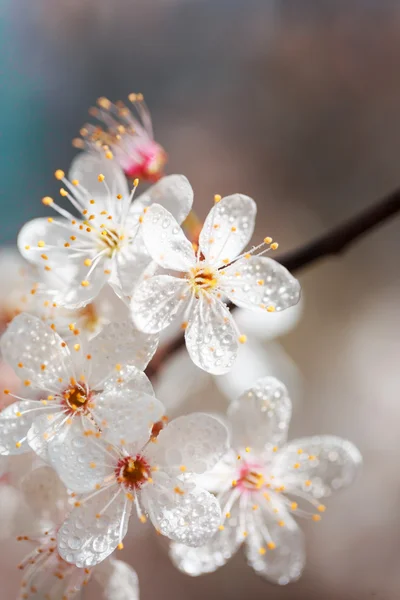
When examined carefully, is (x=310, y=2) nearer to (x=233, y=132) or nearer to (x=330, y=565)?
(x=233, y=132)

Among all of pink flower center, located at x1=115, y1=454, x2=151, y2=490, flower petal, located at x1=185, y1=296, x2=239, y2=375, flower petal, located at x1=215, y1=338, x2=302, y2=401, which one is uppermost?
flower petal, located at x1=185, y1=296, x2=239, y2=375

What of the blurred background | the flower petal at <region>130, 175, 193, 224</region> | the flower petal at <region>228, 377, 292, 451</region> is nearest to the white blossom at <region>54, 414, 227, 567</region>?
the flower petal at <region>228, 377, 292, 451</region>

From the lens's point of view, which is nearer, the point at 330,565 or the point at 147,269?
the point at 147,269

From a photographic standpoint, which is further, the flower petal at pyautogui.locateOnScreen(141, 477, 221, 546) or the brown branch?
the brown branch

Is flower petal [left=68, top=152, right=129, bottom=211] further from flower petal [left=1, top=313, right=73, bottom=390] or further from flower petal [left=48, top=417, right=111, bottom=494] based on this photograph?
flower petal [left=48, top=417, right=111, bottom=494]

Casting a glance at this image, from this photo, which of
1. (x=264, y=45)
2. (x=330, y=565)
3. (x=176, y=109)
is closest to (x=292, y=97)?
(x=264, y=45)

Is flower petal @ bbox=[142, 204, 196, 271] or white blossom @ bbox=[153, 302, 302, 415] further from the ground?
flower petal @ bbox=[142, 204, 196, 271]

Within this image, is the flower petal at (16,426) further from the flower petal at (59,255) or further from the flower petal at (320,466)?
the flower petal at (320,466)

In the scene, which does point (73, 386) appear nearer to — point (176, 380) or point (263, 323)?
point (176, 380)
